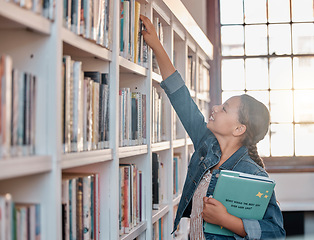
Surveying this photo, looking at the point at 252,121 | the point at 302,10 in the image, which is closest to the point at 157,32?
the point at 252,121

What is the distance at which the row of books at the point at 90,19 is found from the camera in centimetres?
138

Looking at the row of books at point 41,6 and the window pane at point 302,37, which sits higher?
the window pane at point 302,37

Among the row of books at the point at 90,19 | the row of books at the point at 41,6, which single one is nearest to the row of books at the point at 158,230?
the row of books at the point at 90,19

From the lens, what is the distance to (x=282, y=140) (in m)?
4.77

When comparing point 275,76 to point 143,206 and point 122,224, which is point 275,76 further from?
point 122,224

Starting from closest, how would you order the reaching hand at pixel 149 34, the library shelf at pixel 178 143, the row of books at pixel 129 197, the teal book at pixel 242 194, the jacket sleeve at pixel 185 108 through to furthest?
the teal book at pixel 242 194, the row of books at pixel 129 197, the reaching hand at pixel 149 34, the jacket sleeve at pixel 185 108, the library shelf at pixel 178 143

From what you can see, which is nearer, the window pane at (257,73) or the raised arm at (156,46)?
the raised arm at (156,46)

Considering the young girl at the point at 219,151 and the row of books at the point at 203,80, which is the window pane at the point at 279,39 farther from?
the young girl at the point at 219,151

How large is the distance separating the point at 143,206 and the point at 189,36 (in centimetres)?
150

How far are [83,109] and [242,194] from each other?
2.58 ft

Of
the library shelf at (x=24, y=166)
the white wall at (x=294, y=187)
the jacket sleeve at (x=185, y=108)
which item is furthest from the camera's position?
the white wall at (x=294, y=187)

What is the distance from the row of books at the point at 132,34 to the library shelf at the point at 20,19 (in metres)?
0.73

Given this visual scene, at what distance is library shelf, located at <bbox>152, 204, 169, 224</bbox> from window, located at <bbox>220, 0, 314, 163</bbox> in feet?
7.39

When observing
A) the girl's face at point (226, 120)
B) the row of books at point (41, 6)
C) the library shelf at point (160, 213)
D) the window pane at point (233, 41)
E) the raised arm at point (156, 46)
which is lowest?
the library shelf at point (160, 213)
